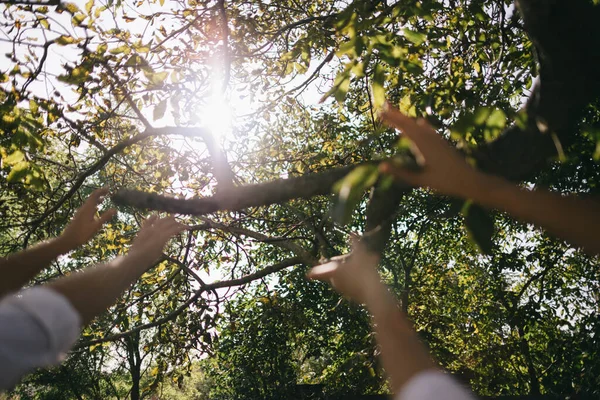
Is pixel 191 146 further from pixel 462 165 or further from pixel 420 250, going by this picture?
pixel 420 250

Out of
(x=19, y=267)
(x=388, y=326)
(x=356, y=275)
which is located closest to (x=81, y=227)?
(x=19, y=267)

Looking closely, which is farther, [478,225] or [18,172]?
[18,172]

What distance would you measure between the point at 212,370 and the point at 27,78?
15.9 meters

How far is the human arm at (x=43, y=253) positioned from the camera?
1613mm

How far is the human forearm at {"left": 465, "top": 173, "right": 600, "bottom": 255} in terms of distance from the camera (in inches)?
44.6

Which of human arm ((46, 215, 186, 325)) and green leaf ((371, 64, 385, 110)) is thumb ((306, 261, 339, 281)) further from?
green leaf ((371, 64, 385, 110))

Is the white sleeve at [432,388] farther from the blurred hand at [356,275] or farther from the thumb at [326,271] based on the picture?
the thumb at [326,271]

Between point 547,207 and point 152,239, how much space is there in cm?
168

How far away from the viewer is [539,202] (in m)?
1.13

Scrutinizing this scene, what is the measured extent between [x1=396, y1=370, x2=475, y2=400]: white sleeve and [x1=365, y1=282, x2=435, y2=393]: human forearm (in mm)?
29

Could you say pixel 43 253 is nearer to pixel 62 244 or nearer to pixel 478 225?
pixel 62 244

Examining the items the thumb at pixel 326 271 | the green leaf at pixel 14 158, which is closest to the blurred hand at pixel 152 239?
→ the thumb at pixel 326 271

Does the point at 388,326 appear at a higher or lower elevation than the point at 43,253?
lower

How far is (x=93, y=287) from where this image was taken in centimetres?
153
